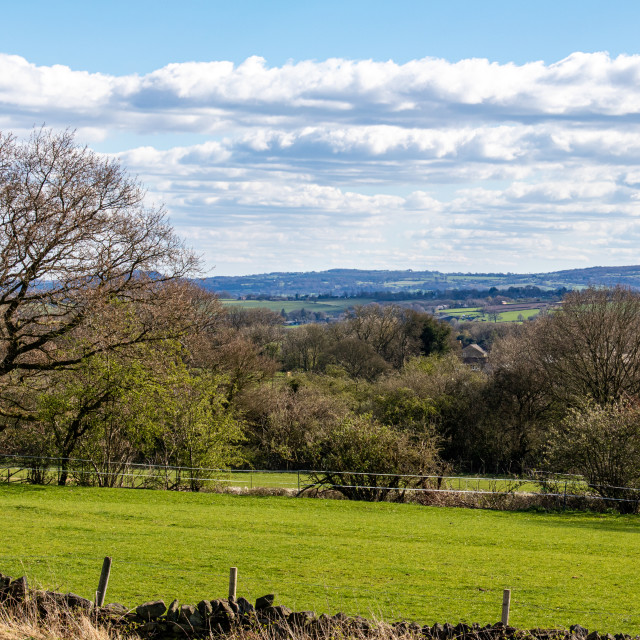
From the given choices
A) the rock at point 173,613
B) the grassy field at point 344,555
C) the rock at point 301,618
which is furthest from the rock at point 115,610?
the rock at point 301,618

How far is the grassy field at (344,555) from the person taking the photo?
47.5 feet

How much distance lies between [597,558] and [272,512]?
1183 centimetres

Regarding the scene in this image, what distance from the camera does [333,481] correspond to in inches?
1302

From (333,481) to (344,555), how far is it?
14.1 meters

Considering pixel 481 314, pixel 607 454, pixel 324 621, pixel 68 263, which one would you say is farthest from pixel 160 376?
pixel 481 314

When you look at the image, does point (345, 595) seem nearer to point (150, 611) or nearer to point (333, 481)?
point (150, 611)

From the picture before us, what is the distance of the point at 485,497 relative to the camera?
31.3 m

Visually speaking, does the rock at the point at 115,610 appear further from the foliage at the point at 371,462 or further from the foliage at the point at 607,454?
the foliage at the point at 607,454

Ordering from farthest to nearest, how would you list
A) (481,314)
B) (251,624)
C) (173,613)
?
(481,314) < (173,613) < (251,624)

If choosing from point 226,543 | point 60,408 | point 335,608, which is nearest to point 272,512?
point 226,543

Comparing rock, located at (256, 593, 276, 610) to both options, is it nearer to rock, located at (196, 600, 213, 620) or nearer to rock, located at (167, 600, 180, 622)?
rock, located at (196, 600, 213, 620)

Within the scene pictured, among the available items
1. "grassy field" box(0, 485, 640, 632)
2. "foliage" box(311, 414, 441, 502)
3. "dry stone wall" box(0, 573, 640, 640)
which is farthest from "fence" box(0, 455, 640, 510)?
"dry stone wall" box(0, 573, 640, 640)

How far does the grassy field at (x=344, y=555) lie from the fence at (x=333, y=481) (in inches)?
71.6

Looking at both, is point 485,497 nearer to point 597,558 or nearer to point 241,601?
point 597,558
